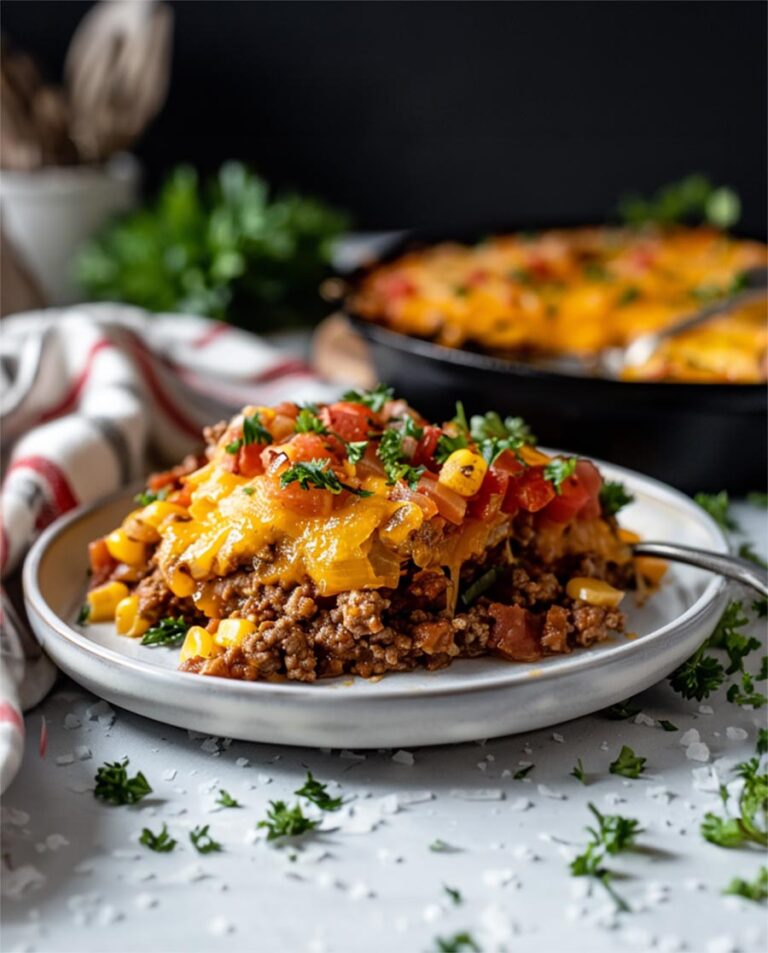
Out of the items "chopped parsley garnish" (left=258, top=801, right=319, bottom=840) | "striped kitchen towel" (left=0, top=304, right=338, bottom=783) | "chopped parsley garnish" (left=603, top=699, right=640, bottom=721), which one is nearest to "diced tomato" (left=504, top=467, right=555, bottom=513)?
"chopped parsley garnish" (left=603, top=699, right=640, bottom=721)

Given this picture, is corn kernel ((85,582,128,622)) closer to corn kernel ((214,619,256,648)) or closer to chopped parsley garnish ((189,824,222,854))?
corn kernel ((214,619,256,648))

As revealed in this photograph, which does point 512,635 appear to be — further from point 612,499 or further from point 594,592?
point 612,499

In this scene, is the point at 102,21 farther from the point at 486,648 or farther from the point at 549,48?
the point at 486,648

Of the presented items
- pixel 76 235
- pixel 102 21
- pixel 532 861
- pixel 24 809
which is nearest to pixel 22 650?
pixel 24 809

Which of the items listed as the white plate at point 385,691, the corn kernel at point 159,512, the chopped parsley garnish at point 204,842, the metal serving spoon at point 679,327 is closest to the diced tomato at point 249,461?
the corn kernel at point 159,512

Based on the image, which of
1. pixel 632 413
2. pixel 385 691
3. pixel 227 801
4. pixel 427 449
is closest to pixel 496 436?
pixel 427 449

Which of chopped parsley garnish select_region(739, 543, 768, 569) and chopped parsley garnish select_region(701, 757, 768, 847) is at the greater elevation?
chopped parsley garnish select_region(701, 757, 768, 847)

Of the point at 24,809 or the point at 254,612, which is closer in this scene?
the point at 24,809
